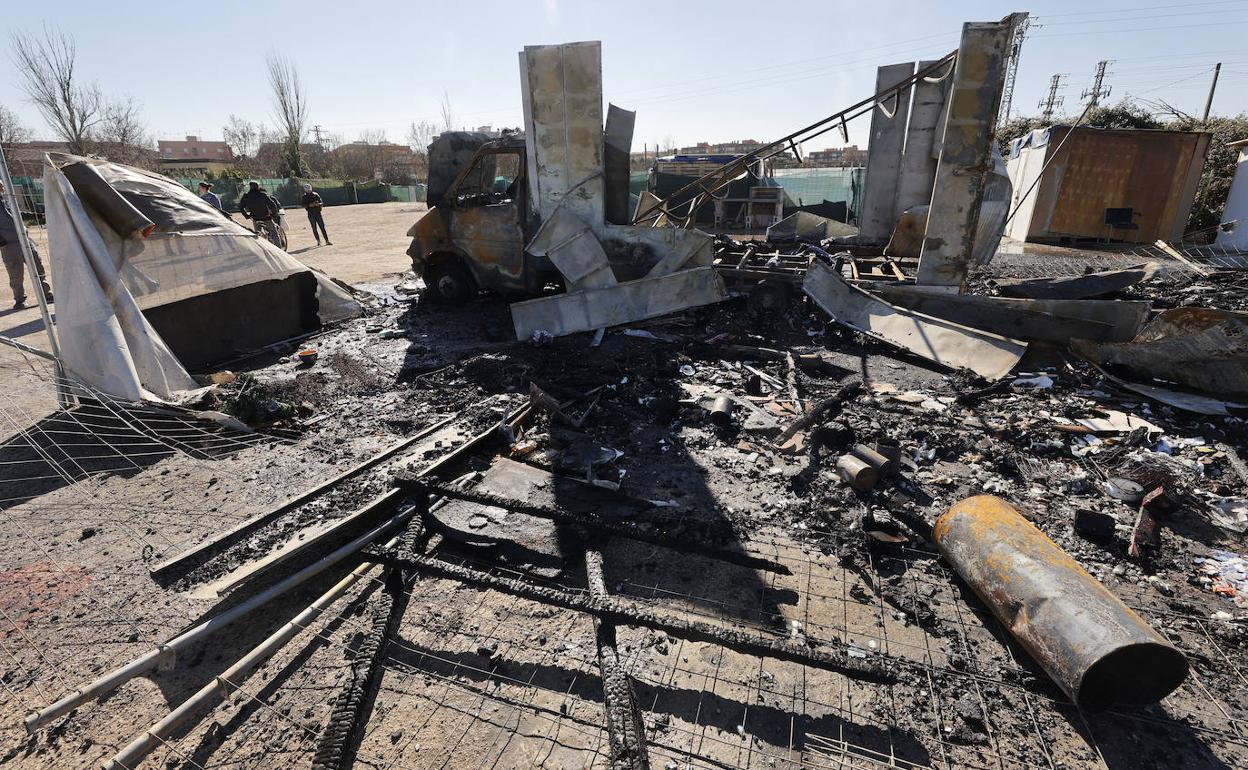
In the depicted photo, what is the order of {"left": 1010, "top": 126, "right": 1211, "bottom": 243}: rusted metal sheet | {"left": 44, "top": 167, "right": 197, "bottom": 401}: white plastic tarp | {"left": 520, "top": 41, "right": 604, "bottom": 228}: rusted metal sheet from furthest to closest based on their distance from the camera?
{"left": 1010, "top": 126, "right": 1211, "bottom": 243}: rusted metal sheet
{"left": 520, "top": 41, "right": 604, "bottom": 228}: rusted metal sheet
{"left": 44, "top": 167, "right": 197, "bottom": 401}: white plastic tarp

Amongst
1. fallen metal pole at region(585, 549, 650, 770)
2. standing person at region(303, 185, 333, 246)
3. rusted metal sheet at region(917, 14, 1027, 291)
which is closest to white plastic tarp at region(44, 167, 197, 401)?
fallen metal pole at region(585, 549, 650, 770)

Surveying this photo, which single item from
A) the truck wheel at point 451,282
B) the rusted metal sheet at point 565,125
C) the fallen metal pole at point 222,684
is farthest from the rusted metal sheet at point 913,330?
the fallen metal pole at point 222,684

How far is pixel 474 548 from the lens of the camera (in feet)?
10.9

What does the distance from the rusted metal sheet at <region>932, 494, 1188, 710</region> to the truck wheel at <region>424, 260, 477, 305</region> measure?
732 cm

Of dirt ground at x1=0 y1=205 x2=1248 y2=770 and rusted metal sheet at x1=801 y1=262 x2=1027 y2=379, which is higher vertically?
rusted metal sheet at x1=801 y1=262 x2=1027 y2=379

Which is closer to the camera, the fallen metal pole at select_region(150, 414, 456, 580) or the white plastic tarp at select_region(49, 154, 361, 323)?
the fallen metal pole at select_region(150, 414, 456, 580)

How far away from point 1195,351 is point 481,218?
7.85 metres

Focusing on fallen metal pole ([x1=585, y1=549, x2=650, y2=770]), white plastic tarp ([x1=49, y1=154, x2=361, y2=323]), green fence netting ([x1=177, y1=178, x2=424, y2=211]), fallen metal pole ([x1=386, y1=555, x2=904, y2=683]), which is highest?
green fence netting ([x1=177, y1=178, x2=424, y2=211])

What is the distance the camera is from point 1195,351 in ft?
16.5

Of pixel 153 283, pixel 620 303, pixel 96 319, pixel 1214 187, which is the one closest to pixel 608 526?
pixel 620 303

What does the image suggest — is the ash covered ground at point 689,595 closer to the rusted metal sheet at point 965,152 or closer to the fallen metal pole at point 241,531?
the fallen metal pole at point 241,531

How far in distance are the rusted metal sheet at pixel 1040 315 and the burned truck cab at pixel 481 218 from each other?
4.91m

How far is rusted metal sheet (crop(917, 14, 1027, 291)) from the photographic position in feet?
19.8

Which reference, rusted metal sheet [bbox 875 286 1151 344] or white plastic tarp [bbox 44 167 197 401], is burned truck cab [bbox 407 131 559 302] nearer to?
white plastic tarp [bbox 44 167 197 401]
